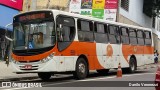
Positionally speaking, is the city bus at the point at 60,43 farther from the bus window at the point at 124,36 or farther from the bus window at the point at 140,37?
the bus window at the point at 140,37

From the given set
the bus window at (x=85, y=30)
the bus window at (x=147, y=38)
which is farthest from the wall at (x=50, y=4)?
the bus window at (x=85, y=30)

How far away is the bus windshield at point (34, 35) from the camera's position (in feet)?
53.3

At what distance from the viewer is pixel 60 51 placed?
1650 cm

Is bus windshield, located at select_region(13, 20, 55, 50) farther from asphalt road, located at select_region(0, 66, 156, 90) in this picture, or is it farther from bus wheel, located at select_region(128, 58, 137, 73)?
bus wheel, located at select_region(128, 58, 137, 73)

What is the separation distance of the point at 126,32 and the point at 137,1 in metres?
27.4

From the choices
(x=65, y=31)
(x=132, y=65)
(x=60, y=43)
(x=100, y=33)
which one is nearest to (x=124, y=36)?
(x=132, y=65)

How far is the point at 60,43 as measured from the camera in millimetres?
16516

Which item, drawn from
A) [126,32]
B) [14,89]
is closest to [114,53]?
[126,32]

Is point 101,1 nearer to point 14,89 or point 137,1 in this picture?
point 137,1

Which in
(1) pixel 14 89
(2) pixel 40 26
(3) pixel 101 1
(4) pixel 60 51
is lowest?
(1) pixel 14 89

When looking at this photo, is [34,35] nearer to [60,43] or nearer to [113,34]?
[60,43]

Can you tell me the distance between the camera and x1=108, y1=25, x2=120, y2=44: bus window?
21.1 metres

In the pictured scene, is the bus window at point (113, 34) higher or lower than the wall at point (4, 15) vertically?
lower

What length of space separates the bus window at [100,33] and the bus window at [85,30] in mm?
499
